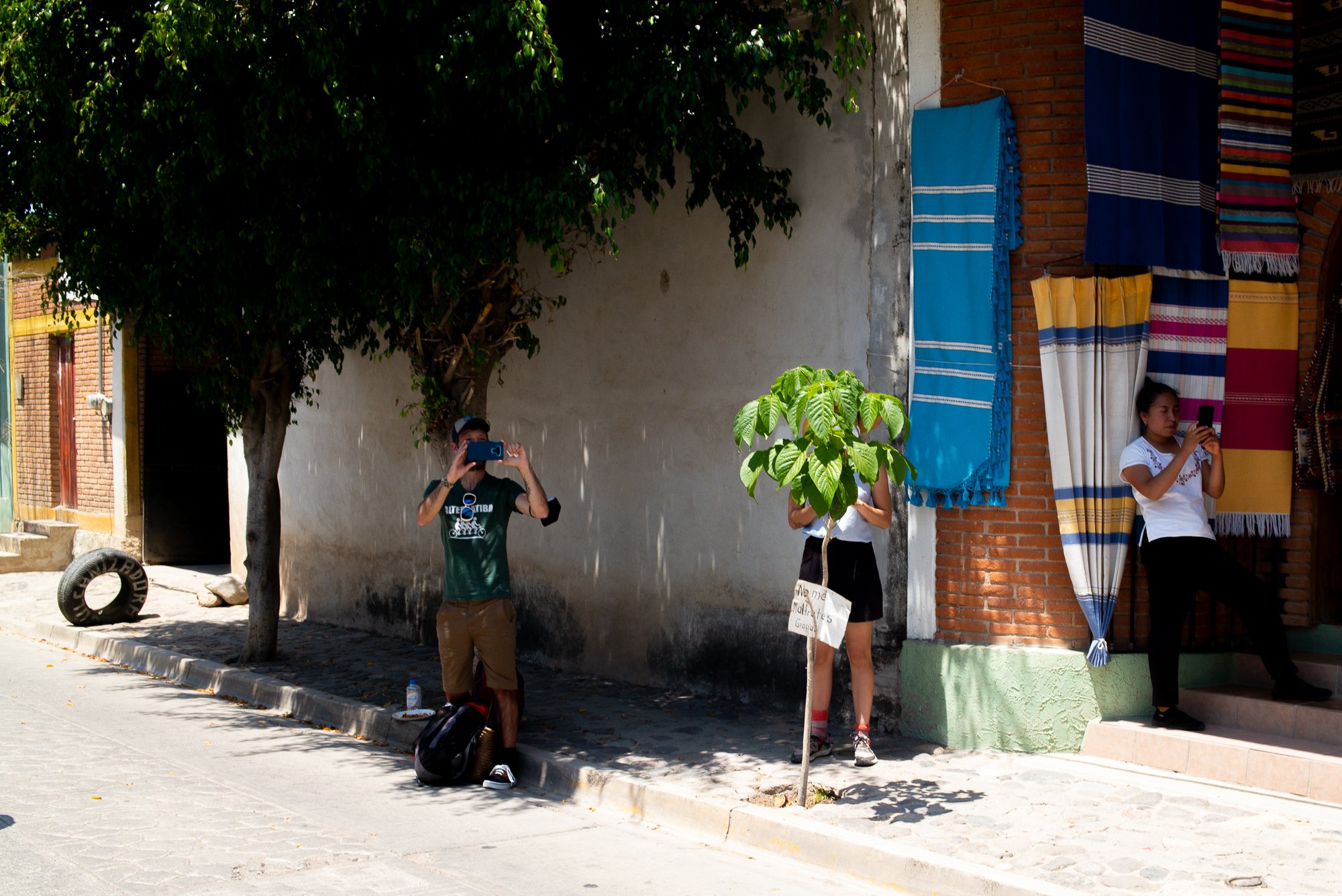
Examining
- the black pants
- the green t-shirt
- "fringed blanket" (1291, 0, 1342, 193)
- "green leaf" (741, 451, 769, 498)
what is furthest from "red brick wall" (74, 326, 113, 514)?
"fringed blanket" (1291, 0, 1342, 193)

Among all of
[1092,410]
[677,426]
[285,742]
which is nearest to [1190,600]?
[1092,410]

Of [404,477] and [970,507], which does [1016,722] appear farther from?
[404,477]

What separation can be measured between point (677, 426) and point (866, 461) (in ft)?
11.8

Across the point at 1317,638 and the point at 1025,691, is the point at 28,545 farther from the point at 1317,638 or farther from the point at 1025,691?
the point at 1317,638

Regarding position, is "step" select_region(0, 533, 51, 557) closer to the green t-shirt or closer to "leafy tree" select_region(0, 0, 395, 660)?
"leafy tree" select_region(0, 0, 395, 660)

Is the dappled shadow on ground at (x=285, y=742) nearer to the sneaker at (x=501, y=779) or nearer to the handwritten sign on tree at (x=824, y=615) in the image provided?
the sneaker at (x=501, y=779)

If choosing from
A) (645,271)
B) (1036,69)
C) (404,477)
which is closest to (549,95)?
(645,271)

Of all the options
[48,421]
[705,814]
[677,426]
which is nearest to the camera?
[705,814]

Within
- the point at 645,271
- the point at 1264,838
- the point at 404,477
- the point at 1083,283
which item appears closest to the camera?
the point at 1264,838

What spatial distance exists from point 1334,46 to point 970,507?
3496 millimetres

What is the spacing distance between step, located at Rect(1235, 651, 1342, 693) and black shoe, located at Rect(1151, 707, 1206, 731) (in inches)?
27.7

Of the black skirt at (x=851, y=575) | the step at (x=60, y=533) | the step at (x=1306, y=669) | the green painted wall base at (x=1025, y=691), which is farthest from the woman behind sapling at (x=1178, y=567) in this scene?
the step at (x=60, y=533)

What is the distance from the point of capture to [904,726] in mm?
7422

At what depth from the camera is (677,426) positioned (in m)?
9.01
